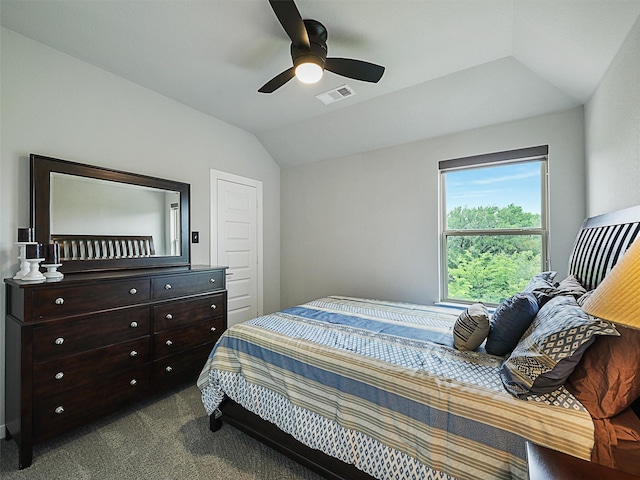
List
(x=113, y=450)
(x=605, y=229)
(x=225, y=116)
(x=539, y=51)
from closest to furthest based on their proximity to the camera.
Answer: (x=605, y=229)
(x=113, y=450)
(x=539, y=51)
(x=225, y=116)

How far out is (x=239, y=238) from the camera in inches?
149

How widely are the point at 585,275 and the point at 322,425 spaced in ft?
6.06

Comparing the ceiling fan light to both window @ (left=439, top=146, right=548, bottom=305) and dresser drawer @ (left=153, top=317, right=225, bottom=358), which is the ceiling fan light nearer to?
window @ (left=439, top=146, right=548, bottom=305)

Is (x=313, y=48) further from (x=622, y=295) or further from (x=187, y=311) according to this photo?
(x=187, y=311)

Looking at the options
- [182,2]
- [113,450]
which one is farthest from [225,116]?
[113,450]

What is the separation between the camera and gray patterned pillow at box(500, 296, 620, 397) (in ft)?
3.46

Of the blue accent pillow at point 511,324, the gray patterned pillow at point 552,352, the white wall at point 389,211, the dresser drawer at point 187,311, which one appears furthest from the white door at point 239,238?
the gray patterned pillow at point 552,352

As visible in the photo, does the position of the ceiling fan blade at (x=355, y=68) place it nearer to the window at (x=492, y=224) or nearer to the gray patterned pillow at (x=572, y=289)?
the window at (x=492, y=224)

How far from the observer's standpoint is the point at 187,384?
2695 mm

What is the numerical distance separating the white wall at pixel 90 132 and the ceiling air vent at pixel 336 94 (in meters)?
1.36

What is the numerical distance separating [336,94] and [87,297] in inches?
108

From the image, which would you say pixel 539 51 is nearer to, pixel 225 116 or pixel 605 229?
pixel 605 229

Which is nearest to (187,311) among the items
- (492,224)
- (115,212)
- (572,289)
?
(115,212)

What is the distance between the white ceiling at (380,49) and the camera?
1743mm
